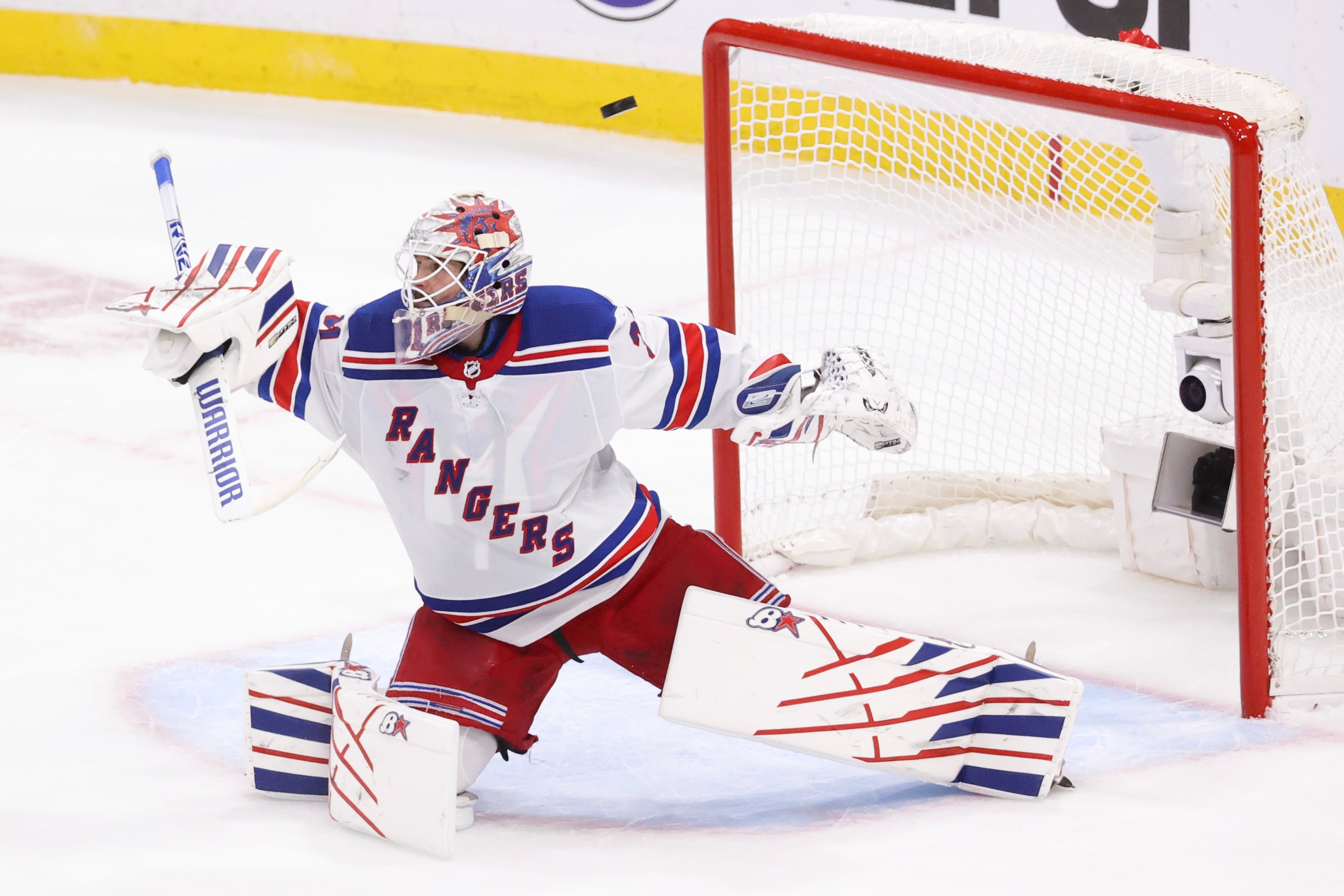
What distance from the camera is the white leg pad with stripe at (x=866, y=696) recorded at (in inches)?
97.3

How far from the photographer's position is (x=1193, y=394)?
305 centimetres

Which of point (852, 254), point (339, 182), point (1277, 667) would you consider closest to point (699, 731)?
point (1277, 667)

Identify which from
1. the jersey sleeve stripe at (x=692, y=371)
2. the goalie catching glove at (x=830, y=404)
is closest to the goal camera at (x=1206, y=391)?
the goalie catching glove at (x=830, y=404)

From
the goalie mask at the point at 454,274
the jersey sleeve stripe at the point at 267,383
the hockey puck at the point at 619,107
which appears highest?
the hockey puck at the point at 619,107

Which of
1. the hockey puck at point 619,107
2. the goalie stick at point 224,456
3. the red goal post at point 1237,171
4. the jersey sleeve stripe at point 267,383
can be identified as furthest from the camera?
the hockey puck at point 619,107

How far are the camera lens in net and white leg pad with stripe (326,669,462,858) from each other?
1.45m

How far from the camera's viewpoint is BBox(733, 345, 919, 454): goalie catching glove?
2.44m

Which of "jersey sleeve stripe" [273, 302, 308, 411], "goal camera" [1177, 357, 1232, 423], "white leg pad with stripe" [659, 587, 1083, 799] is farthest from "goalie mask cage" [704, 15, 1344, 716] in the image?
"jersey sleeve stripe" [273, 302, 308, 411]

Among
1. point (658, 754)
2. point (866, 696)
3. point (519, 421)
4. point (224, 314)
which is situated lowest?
point (658, 754)

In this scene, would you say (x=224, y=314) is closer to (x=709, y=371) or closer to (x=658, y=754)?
(x=709, y=371)

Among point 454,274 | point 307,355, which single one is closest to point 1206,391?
point 454,274

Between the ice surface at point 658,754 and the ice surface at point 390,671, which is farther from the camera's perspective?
the ice surface at point 658,754

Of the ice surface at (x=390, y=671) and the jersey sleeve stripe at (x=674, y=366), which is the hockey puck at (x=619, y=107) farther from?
the ice surface at (x=390, y=671)

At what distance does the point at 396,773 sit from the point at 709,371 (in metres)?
0.70
